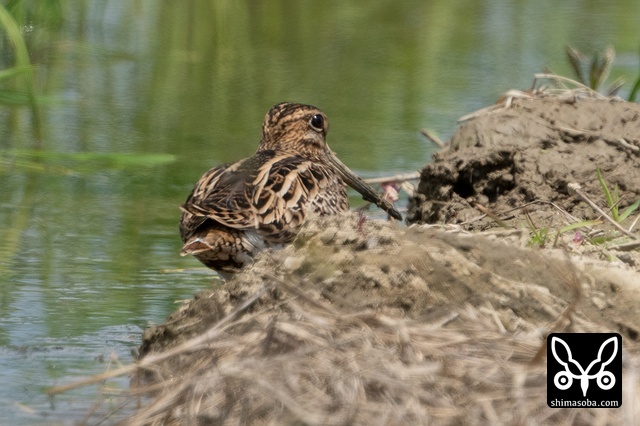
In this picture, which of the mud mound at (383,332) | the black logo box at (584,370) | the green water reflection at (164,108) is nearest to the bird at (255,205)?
the green water reflection at (164,108)

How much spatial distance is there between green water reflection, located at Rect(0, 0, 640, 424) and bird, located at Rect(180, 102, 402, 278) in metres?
0.22

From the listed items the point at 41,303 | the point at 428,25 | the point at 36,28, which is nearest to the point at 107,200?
the point at 41,303

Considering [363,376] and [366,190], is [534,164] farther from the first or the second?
[363,376]

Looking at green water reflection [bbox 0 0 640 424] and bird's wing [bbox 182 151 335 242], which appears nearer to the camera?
green water reflection [bbox 0 0 640 424]

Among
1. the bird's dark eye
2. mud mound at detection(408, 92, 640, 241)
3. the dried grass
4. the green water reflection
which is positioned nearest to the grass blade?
mud mound at detection(408, 92, 640, 241)

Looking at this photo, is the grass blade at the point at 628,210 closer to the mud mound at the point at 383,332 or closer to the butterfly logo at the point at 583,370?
the mud mound at the point at 383,332

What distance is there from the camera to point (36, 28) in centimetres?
1041

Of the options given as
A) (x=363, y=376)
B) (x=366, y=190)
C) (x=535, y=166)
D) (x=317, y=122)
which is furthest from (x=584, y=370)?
(x=317, y=122)

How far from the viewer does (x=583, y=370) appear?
3.31 meters

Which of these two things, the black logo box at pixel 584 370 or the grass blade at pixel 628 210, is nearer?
the black logo box at pixel 584 370

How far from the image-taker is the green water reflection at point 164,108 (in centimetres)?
505

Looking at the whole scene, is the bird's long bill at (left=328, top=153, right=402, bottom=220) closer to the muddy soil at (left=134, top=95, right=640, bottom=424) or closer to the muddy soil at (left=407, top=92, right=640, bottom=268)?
the muddy soil at (left=407, top=92, right=640, bottom=268)

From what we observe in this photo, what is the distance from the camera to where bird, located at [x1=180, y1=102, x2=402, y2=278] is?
5270mm

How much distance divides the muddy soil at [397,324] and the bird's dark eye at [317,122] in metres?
1.27
